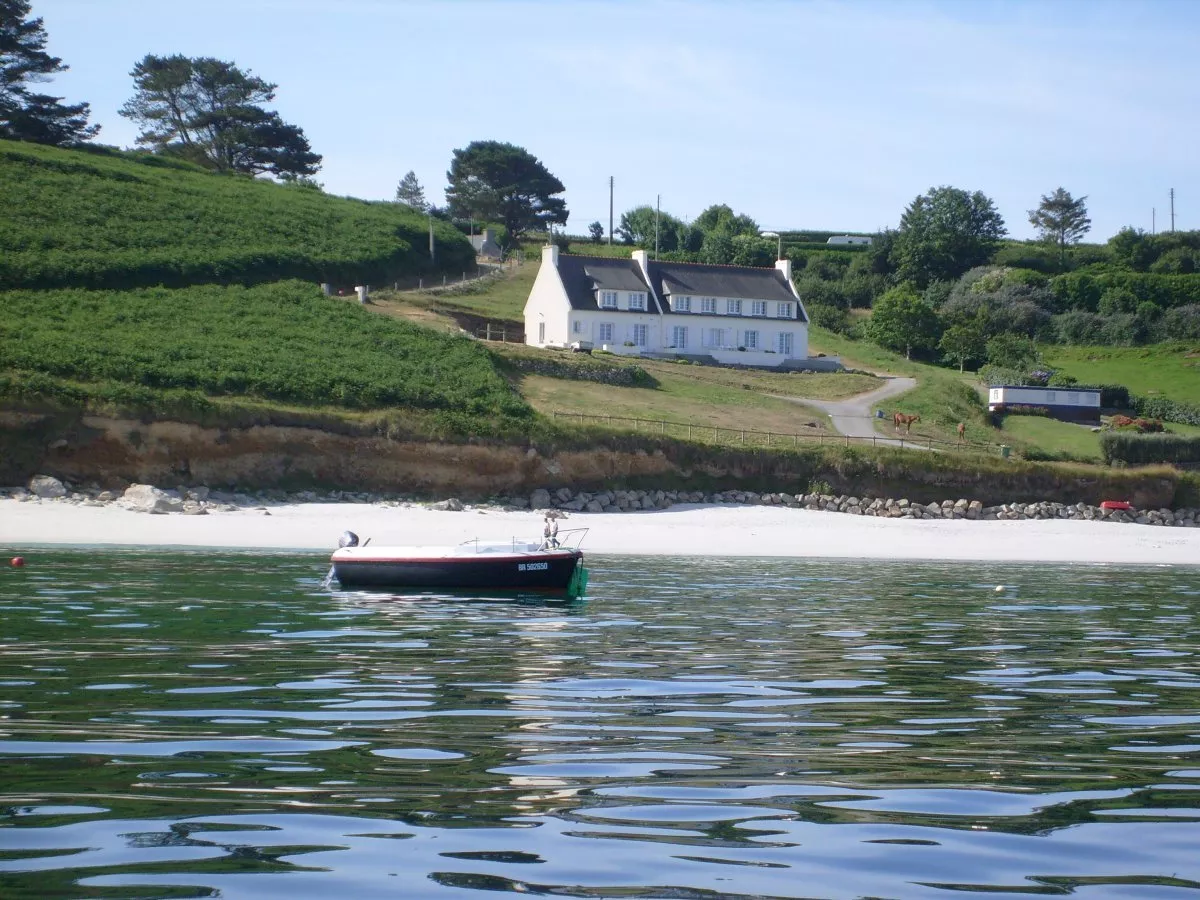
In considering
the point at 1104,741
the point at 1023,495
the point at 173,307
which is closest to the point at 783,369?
the point at 1023,495

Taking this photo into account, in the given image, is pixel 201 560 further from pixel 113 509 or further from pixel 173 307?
pixel 173 307

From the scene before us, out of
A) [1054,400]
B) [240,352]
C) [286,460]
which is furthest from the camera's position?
[1054,400]

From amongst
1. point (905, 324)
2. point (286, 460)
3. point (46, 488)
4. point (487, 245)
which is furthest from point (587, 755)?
point (487, 245)

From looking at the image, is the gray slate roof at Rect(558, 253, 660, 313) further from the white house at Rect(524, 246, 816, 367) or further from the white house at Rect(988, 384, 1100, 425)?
the white house at Rect(988, 384, 1100, 425)

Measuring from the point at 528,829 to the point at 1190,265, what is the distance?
130202mm

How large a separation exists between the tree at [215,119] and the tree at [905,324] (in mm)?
59357

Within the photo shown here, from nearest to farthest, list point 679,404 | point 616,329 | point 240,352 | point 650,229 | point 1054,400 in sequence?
1. point 240,352
2. point 679,404
3. point 1054,400
4. point 616,329
5. point 650,229

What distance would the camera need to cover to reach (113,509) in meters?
40.1

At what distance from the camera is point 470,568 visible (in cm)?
2720

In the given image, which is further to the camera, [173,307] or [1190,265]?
[1190,265]

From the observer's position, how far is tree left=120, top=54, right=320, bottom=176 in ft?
388

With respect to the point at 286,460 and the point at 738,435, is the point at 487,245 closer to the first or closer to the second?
the point at 738,435

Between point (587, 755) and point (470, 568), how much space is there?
1652 centimetres

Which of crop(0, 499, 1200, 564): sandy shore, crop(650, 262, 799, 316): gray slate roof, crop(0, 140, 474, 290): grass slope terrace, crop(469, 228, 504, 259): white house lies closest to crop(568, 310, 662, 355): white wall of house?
crop(650, 262, 799, 316): gray slate roof
